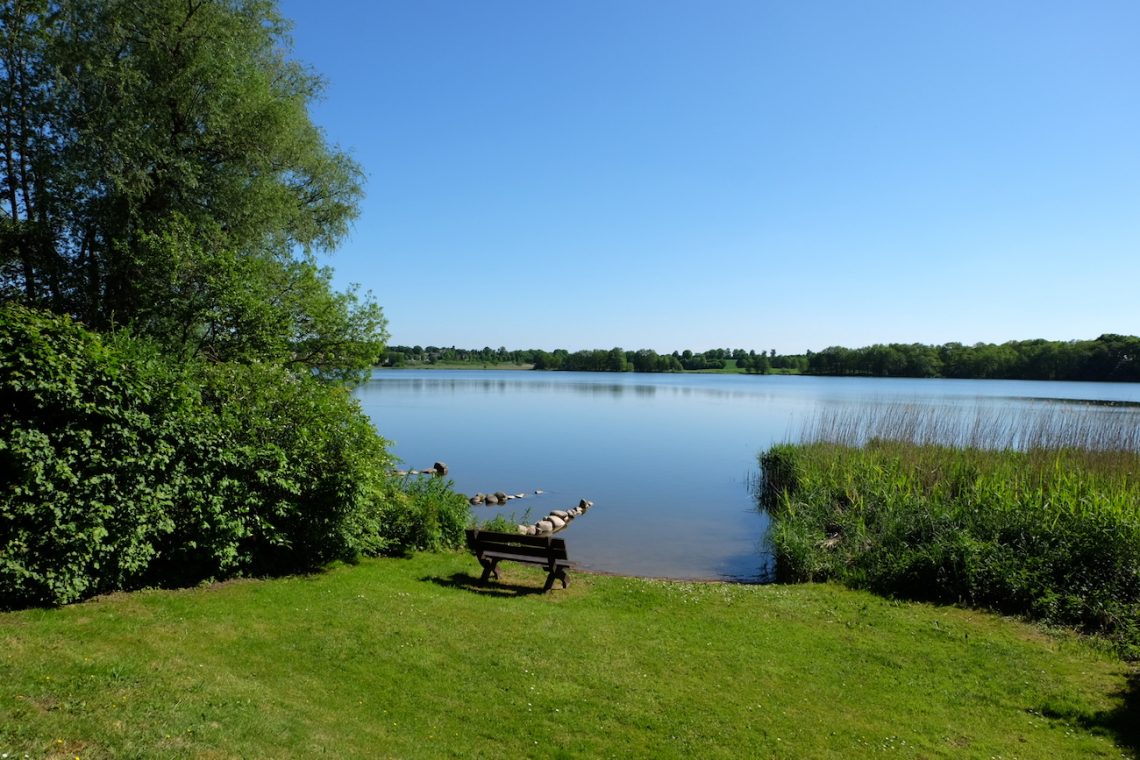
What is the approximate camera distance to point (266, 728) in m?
5.70

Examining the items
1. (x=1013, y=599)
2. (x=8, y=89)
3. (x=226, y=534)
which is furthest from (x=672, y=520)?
(x=8, y=89)

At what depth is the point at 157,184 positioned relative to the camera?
53.1 feet

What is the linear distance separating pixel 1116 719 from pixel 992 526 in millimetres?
6234

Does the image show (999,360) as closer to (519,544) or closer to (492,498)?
(492,498)

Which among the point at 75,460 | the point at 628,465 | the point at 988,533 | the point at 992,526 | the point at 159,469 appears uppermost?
the point at 75,460

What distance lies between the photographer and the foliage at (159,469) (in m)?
8.10

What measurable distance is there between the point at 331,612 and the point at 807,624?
24.2 feet

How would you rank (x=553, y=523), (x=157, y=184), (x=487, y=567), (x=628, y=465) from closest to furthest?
1. (x=487, y=567)
2. (x=157, y=184)
3. (x=553, y=523)
4. (x=628, y=465)

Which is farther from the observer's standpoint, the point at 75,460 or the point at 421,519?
the point at 421,519

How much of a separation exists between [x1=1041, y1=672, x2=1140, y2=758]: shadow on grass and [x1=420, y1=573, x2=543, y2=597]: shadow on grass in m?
7.67

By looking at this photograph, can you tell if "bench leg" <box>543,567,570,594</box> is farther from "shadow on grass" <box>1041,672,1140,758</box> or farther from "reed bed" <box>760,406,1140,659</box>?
"shadow on grass" <box>1041,672,1140,758</box>

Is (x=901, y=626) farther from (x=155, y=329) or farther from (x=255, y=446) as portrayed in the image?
(x=155, y=329)

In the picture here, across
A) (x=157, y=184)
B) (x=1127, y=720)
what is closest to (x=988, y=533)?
(x=1127, y=720)

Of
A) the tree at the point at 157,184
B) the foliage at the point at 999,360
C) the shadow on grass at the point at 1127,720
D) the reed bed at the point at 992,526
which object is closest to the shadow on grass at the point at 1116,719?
the shadow on grass at the point at 1127,720
